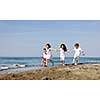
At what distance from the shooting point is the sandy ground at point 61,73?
5359mm

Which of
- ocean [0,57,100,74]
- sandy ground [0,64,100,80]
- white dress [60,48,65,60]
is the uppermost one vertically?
white dress [60,48,65,60]

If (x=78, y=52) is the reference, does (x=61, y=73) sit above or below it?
below

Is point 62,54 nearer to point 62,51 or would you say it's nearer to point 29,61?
point 62,51

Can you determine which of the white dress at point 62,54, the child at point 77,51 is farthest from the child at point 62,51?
the child at point 77,51

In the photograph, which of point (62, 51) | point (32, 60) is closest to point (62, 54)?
point (62, 51)

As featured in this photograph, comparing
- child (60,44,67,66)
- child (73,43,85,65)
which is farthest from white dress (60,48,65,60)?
child (73,43,85,65)

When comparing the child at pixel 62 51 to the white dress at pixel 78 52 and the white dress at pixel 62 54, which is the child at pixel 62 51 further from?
the white dress at pixel 78 52

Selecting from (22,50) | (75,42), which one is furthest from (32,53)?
(75,42)

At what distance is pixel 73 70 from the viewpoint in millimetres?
5395

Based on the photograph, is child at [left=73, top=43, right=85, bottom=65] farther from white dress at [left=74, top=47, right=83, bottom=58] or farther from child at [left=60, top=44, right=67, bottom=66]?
child at [left=60, top=44, right=67, bottom=66]

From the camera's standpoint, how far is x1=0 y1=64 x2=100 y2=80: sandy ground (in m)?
5.36

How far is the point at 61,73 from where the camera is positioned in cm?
538
